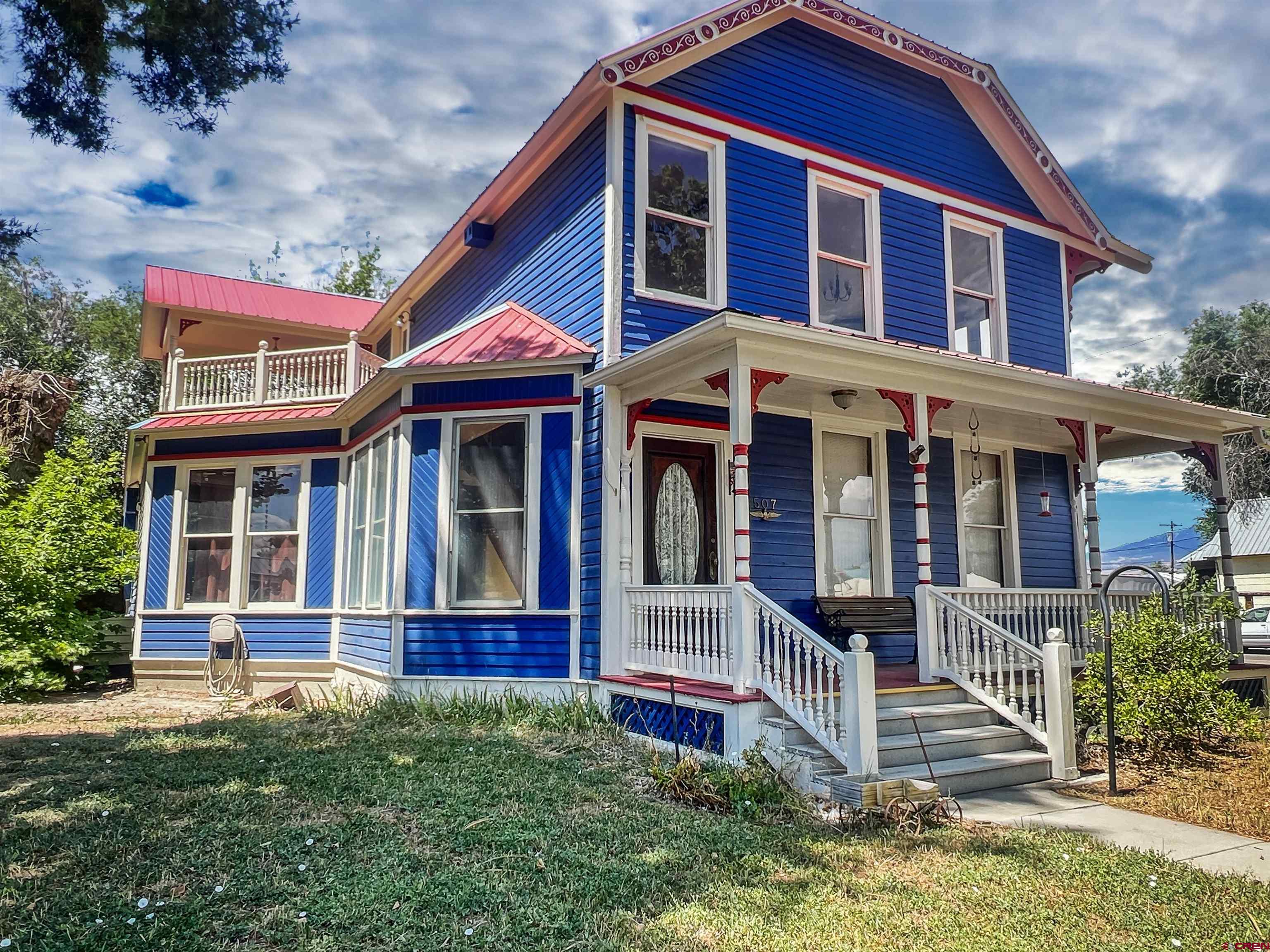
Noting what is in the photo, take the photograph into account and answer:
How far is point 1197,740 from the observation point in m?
7.16

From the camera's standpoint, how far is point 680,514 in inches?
351

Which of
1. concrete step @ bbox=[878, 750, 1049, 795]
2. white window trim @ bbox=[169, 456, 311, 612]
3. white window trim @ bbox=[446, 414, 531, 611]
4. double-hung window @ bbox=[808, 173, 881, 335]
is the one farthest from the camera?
white window trim @ bbox=[169, 456, 311, 612]

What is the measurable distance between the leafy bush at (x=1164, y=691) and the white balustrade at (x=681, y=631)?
331 centimetres

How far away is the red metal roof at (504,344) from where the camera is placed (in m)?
8.41

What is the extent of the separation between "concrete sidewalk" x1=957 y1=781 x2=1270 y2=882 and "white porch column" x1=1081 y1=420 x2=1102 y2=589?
12.2 ft

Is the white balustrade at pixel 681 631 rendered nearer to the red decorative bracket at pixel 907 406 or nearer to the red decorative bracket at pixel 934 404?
the red decorative bracket at pixel 907 406

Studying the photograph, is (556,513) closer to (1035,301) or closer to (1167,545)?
(1035,301)

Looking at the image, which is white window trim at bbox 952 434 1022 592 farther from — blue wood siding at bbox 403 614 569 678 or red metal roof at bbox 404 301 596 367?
blue wood siding at bbox 403 614 569 678

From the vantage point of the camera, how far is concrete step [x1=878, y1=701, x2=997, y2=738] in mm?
6648

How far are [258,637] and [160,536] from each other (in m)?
2.12

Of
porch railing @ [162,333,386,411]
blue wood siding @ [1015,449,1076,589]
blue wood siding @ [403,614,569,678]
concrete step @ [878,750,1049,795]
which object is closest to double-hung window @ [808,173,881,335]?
blue wood siding @ [1015,449,1076,589]

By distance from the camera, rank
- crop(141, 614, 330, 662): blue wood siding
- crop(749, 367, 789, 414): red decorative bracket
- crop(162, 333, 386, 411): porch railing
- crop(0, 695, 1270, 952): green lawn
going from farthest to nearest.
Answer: crop(162, 333, 386, 411): porch railing
crop(141, 614, 330, 662): blue wood siding
crop(749, 367, 789, 414): red decorative bracket
crop(0, 695, 1270, 952): green lawn

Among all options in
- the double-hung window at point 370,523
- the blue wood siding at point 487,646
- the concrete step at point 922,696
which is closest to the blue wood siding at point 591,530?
the blue wood siding at point 487,646

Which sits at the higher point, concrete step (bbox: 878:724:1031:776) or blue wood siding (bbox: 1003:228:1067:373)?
blue wood siding (bbox: 1003:228:1067:373)
